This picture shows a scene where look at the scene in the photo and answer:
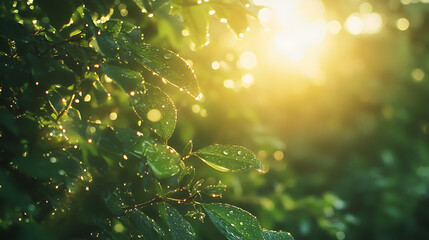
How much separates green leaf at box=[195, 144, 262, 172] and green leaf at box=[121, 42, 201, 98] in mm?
115

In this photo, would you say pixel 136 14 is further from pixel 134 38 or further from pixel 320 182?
pixel 320 182

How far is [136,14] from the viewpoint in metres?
1.20

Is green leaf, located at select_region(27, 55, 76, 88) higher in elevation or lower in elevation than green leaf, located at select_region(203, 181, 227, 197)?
higher

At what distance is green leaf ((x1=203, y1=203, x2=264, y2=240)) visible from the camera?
71 cm

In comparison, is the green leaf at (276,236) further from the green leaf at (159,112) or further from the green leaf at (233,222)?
the green leaf at (159,112)

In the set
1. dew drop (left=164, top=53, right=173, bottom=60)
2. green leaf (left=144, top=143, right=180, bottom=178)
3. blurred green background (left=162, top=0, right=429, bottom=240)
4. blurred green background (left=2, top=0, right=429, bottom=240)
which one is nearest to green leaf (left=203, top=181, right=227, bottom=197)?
green leaf (left=144, top=143, right=180, bottom=178)

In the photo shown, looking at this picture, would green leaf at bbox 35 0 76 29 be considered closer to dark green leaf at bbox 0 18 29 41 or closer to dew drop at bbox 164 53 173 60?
dark green leaf at bbox 0 18 29 41

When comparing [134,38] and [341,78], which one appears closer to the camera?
[134,38]

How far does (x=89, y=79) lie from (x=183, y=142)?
1.32 m

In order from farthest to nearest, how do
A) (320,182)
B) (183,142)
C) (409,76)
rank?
(409,76), (320,182), (183,142)

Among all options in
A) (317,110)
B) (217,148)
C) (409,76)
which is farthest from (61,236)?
(409,76)

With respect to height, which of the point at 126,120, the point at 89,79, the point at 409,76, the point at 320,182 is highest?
the point at 409,76

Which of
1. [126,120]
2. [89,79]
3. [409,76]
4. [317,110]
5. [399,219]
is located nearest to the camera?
[89,79]

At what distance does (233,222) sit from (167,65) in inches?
11.9
